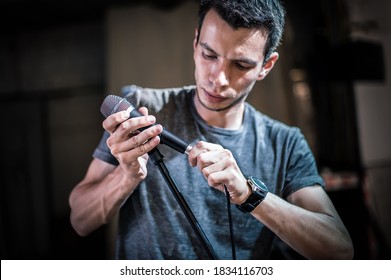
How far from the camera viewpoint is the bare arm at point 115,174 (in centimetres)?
68

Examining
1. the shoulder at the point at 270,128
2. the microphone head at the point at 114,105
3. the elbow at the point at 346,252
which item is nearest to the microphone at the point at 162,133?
the microphone head at the point at 114,105

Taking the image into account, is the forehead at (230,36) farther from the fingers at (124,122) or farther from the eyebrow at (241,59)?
the fingers at (124,122)

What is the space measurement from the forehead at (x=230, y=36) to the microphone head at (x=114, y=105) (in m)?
0.22

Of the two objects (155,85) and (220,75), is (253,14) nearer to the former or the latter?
(220,75)

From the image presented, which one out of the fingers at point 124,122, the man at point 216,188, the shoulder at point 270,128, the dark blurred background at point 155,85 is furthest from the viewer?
the dark blurred background at point 155,85

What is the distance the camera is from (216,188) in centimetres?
79

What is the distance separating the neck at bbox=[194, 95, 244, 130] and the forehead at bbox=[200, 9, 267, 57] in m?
0.14

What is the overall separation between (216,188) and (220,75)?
0.24 meters

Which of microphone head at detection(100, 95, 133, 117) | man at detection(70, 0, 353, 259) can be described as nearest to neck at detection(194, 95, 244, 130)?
man at detection(70, 0, 353, 259)

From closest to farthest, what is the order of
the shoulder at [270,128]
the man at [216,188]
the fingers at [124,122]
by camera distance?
the fingers at [124,122]
the man at [216,188]
the shoulder at [270,128]

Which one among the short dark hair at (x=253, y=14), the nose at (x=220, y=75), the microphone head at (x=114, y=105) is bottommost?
the microphone head at (x=114, y=105)

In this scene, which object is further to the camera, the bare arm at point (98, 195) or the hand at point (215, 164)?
the bare arm at point (98, 195)

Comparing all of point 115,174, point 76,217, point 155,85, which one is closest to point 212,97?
point 115,174

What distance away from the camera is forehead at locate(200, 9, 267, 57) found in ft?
2.52
